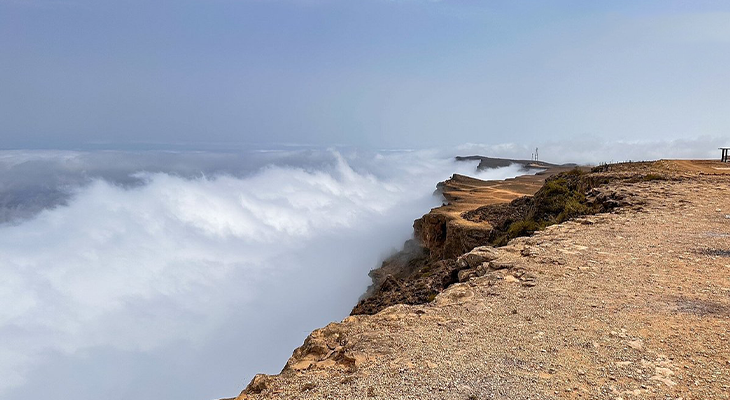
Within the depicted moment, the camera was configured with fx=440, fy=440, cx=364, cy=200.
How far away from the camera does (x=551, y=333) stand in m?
4.49

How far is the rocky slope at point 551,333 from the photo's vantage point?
361 cm

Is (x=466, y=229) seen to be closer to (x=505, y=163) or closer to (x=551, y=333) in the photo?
(x=551, y=333)

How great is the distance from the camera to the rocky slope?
11.8ft

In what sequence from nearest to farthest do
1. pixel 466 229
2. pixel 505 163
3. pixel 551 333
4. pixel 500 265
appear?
1. pixel 551 333
2. pixel 500 265
3. pixel 466 229
4. pixel 505 163

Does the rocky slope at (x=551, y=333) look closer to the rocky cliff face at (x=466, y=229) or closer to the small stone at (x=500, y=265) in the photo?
the small stone at (x=500, y=265)

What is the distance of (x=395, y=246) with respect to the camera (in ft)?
111

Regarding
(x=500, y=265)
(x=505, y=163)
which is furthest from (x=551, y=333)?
(x=505, y=163)

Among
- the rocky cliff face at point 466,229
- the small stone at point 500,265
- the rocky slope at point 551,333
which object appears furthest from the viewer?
the rocky cliff face at point 466,229

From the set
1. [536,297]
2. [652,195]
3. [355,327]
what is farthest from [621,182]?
[355,327]

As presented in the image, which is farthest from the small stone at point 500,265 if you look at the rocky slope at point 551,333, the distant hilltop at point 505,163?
the distant hilltop at point 505,163

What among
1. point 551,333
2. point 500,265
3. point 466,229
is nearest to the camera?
point 551,333

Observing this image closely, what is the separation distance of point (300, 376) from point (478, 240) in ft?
42.0

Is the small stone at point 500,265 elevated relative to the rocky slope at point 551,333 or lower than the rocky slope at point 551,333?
elevated

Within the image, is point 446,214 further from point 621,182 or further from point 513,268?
point 513,268
